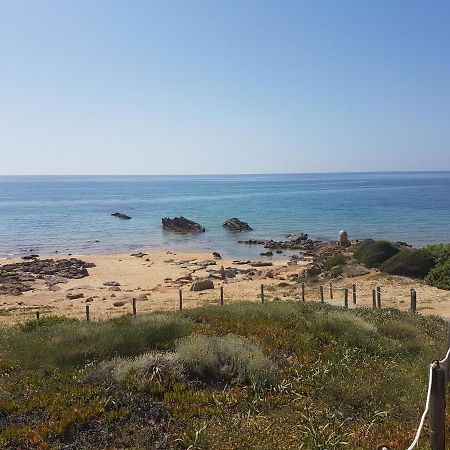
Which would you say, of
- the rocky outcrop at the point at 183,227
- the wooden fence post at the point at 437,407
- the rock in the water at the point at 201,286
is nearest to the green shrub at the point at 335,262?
the rock in the water at the point at 201,286

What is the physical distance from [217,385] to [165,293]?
21.9m

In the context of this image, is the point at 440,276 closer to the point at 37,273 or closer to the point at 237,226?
the point at 37,273

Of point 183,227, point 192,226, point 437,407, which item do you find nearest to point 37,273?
point 183,227

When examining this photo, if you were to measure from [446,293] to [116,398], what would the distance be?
72.8 feet

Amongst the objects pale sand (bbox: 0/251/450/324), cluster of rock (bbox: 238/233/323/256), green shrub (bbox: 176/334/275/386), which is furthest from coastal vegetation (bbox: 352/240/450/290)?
green shrub (bbox: 176/334/275/386)

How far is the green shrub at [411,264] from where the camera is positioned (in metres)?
29.8

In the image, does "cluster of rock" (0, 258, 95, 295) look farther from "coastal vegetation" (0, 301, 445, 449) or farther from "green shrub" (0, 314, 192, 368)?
"coastal vegetation" (0, 301, 445, 449)

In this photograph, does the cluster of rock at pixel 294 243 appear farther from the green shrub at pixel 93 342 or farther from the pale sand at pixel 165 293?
the green shrub at pixel 93 342

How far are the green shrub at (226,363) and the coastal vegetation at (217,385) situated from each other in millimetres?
21

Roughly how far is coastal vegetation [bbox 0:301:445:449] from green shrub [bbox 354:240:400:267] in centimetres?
2166

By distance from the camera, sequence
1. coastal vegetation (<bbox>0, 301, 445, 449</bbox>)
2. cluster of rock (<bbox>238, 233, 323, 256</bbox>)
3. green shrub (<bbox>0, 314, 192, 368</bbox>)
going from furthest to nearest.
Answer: cluster of rock (<bbox>238, 233, 323, 256</bbox>)
green shrub (<bbox>0, 314, 192, 368</bbox>)
coastal vegetation (<bbox>0, 301, 445, 449</bbox>)

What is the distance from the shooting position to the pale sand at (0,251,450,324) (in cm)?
2306

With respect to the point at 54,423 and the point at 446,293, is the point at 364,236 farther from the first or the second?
→ the point at 54,423

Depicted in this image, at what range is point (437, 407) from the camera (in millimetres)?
4953
